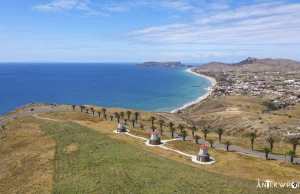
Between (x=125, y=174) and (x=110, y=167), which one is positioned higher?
(x=125, y=174)

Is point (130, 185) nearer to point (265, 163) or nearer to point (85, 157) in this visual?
point (85, 157)

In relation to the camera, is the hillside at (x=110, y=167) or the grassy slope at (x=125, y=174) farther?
the hillside at (x=110, y=167)

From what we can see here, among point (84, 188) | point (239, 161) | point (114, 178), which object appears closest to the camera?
point (84, 188)

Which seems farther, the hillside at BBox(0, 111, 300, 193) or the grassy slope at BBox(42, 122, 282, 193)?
the hillside at BBox(0, 111, 300, 193)

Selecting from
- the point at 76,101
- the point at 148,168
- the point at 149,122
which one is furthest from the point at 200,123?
the point at 76,101

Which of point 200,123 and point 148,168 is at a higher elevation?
point 148,168

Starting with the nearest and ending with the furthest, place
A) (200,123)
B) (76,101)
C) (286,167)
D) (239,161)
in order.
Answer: (286,167), (239,161), (200,123), (76,101)

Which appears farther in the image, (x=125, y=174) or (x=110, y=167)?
(x=110, y=167)

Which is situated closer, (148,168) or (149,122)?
(148,168)
